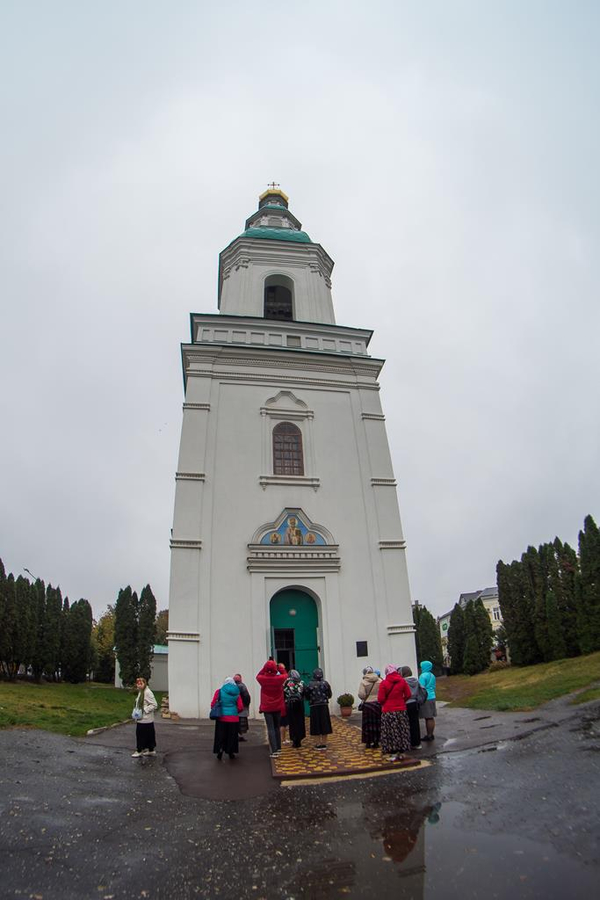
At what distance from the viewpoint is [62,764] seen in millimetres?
7926

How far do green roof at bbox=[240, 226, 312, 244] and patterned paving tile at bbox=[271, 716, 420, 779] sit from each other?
19.2m

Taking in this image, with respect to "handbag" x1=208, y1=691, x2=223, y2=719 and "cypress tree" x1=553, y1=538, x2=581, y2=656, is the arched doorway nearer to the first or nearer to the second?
"handbag" x1=208, y1=691, x2=223, y2=719

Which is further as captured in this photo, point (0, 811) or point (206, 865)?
point (0, 811)

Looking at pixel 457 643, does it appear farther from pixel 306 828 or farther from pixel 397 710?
pixel 306 828

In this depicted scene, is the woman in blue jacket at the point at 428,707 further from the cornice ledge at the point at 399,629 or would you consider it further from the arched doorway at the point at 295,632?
the arched doorway at the point at 295,632

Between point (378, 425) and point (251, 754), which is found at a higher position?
point (378, 425)

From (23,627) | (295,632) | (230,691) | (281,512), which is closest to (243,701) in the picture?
(230,691)

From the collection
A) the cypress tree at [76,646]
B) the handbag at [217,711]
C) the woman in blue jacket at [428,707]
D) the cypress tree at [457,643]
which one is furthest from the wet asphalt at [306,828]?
the cypress tree at [76,646]

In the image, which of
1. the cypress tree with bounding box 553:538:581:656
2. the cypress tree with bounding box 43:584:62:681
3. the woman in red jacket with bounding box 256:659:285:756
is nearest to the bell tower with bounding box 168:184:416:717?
the woman in red jacket with bounding box 256:659:285:756

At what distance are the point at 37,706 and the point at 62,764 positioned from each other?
27.6 ft

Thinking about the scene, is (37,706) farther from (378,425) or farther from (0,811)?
(378,425)

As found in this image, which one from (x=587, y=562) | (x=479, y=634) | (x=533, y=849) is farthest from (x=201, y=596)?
(x=479, y=634)

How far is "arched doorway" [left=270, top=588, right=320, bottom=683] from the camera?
50.0ft

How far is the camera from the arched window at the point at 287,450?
17.5 metres
